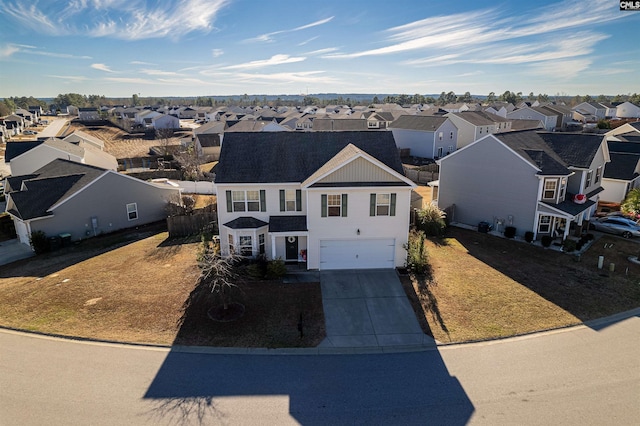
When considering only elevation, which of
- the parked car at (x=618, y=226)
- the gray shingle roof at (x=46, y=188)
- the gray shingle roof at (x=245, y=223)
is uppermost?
the gray shingle roof at (x=46, y=188)

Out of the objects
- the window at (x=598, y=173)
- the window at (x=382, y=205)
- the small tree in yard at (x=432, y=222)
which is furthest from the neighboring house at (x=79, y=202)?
the window at (x=598, y=173)

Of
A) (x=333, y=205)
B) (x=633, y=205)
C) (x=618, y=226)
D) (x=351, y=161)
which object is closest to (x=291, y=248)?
(x=333, y=205)

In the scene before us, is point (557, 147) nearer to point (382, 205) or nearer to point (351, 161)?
point (382, 205)

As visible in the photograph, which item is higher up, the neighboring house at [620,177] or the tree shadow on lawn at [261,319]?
the neighboring house at [620,177]

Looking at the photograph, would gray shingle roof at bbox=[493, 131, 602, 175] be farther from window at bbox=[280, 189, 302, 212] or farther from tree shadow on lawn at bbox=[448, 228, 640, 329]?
window at bbox=[280, 189, 302, 212]

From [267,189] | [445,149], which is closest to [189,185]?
[267,189]

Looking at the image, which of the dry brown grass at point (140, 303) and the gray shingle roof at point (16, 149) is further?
the gray shingle roof at point (16, 149)

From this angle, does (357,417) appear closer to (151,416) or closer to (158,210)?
(151,416)

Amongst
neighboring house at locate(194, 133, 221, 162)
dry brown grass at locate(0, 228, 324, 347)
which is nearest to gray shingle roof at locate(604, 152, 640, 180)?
dry brown grass at locate(0, 228, 324, 347)

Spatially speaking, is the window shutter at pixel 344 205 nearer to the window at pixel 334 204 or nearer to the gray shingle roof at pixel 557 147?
the window at pixel 334 204
